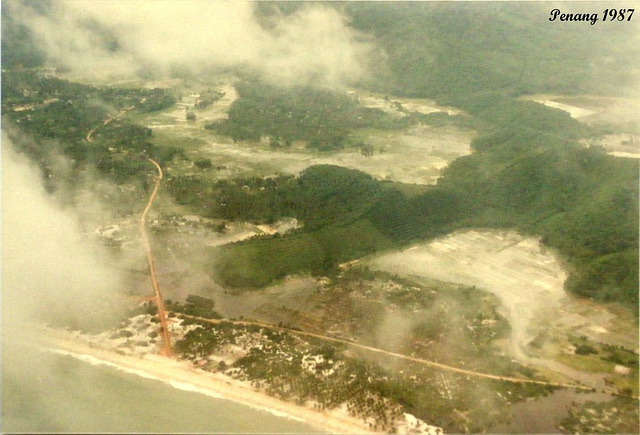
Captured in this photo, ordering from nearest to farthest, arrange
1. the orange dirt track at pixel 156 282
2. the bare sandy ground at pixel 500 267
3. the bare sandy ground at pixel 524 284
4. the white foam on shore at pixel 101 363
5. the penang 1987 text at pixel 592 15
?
the white foam on shore at pixel 101 363
the orange dirt track at pixel 156 282
the bare sandy ground at pixel 524 284
the bare sandy ground at pixel 500 267
the penang 1987 text at pixel 592 15

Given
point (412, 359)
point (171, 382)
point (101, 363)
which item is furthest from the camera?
point (412, 359)

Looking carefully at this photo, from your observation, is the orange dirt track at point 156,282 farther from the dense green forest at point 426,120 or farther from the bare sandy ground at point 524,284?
the bare sandy ground at point 524,284

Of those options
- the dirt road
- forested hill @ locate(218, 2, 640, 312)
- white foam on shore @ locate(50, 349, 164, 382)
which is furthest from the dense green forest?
white foam on shore @ locate(50, 349, 164, 382)

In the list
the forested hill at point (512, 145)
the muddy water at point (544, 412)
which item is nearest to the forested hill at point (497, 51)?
the forested hill at point (512, 145)

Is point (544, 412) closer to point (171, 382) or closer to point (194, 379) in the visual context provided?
point (194, 379)

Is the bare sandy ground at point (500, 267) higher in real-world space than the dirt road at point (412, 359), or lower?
higher

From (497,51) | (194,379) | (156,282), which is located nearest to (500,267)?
(194,379)

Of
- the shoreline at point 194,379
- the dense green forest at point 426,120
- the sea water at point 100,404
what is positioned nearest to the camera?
the sea water at point 100,404
